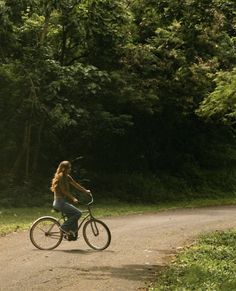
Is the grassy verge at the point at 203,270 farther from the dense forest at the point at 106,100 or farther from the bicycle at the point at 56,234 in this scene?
the dense forest at the point at 106,100

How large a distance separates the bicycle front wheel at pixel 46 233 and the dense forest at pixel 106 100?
7.63 m

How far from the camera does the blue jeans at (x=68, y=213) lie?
12664 millimetres

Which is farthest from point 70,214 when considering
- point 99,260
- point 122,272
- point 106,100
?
point 106,100

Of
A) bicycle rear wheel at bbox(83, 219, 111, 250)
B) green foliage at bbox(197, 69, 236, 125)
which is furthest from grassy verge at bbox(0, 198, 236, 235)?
green foliage at bbox(197, 69, 236, 125)

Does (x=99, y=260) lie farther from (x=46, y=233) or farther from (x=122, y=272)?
(x=46, y=233)

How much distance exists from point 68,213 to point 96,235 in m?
0.80

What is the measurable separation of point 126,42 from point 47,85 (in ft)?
18.4

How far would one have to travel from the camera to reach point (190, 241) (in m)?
14.8

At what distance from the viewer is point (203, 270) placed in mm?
10164

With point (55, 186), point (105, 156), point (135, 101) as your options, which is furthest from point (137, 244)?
point (105, 156)

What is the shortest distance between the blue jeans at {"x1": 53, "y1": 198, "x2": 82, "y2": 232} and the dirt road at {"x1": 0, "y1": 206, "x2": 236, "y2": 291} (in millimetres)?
510

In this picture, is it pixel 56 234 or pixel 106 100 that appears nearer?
pixel 56 234

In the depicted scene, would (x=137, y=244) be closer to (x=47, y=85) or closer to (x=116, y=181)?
(x=47, y=85)

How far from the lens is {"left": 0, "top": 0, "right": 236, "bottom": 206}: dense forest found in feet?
75.3
